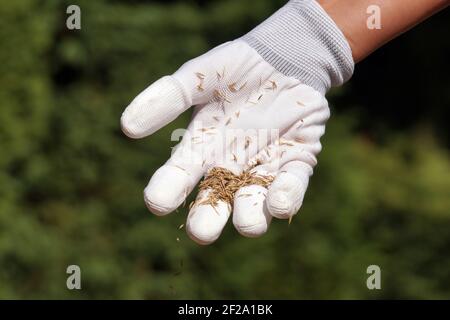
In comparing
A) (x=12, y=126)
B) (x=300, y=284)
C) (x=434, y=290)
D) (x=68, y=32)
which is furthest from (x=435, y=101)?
(x=12, y=126)

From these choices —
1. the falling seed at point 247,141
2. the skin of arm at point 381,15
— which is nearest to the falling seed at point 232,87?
the falling seed at point 247,141

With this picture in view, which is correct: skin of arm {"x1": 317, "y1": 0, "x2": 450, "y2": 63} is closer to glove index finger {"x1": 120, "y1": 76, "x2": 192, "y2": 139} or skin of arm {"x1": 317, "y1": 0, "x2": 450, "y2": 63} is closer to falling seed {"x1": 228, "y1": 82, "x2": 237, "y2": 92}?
falling seed {"x1": 228, "y1": 82, "x2": 237, "y2": 92}

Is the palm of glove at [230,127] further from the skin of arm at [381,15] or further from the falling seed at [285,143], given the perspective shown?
the skin of arm at [381,15]

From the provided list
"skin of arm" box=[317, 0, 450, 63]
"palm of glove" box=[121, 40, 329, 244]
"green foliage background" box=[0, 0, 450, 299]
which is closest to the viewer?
"palm of glove" box=[121, 40, 329, 244]

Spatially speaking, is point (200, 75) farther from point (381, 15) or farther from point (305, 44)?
point (381, 15)

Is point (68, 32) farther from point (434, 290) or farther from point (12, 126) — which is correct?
point (434, 290)

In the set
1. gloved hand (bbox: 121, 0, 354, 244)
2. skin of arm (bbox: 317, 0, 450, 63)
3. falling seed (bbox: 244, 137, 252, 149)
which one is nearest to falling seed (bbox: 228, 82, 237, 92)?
gloved hand (bbox: 121, 0, 354, 244)
